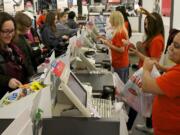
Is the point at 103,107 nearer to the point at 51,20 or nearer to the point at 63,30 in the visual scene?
the point at 51,20

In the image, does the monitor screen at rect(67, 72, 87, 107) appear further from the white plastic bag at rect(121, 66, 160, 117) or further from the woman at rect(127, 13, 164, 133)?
the woman at rect(127, 13, 164, 133)

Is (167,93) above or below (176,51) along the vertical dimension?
below

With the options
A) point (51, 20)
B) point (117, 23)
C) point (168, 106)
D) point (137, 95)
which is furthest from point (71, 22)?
point (168, 106)

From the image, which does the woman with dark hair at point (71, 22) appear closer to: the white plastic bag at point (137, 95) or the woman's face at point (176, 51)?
the white plastic bag at point (137, 95)

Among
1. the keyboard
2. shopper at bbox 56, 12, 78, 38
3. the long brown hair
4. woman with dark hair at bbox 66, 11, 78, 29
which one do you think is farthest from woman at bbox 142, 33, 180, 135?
woman with dark hair at bbox 66, 11, 78, 29

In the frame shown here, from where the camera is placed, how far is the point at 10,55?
2498mm

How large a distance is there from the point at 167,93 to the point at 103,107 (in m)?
0.41

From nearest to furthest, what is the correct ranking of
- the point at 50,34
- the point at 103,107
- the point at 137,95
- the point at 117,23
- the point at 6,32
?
the point at 103,107, the point at 6,32, the point at 137,95, the point at 117,23, the point at 50,34

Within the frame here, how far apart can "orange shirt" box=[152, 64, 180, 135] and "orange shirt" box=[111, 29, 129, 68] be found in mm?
2133

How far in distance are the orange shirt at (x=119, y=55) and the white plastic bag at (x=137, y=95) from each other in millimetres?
1470

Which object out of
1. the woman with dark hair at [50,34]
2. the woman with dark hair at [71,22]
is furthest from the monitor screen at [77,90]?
the woman with dark hair at [71,22]

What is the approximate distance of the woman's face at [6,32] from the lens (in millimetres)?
2391

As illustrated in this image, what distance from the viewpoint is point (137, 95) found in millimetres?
2883

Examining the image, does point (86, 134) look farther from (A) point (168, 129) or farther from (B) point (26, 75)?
(B) point (26, 75)
